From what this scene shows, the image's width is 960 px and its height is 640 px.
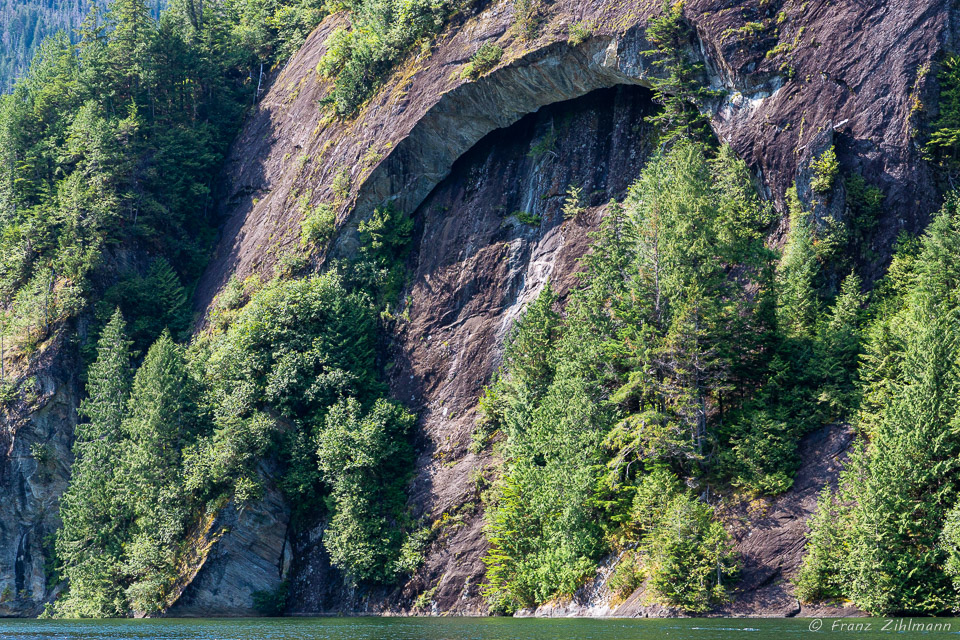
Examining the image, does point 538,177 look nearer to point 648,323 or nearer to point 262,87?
point 648,323

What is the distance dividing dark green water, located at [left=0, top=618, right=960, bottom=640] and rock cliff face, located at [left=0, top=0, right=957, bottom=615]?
4.36 m

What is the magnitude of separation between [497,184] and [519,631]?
32477 mm

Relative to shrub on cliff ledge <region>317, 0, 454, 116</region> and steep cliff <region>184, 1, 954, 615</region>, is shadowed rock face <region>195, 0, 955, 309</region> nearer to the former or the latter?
→ steep cliff <region>184, 1, 954, 615</region>

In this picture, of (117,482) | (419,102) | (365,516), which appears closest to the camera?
(365,516)

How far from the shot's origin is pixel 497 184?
59438mm

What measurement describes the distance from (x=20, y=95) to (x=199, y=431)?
3437 cm

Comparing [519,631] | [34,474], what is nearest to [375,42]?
[34,474]

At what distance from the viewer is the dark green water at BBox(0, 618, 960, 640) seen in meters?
27.7

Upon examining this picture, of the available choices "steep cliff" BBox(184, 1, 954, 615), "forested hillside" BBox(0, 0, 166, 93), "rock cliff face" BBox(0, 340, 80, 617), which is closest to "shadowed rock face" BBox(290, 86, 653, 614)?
"steep cliff" BBox(184, 1, 954, 615)

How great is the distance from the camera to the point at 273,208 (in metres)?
67.8

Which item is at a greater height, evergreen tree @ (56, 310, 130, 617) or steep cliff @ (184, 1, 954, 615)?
steep cliff @ (184, 1, 954, 615)

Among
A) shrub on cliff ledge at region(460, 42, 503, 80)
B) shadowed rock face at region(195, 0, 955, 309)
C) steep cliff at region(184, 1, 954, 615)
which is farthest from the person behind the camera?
shrub on cliff ledge at region(460, 42, 503, 80)

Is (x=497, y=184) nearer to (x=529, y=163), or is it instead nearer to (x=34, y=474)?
(x=529, y=163)

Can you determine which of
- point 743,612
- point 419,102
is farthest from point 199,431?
point 743,612
